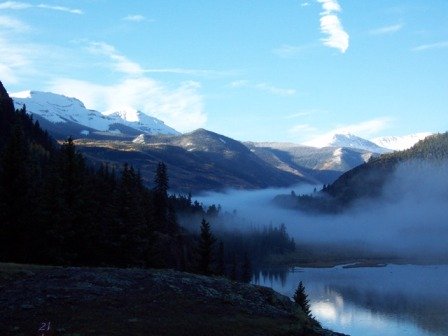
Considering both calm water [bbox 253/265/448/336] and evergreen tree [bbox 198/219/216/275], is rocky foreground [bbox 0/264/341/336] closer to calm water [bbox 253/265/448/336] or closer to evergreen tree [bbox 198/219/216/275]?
evergreen tree [bbox 198/219/216/275]

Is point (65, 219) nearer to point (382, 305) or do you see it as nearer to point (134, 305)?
point (134, 305)

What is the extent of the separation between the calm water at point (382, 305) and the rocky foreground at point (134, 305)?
67.6 meters

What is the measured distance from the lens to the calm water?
102 metres

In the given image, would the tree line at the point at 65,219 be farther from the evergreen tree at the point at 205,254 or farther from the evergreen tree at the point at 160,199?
the evergreen tree at the point at 160,199

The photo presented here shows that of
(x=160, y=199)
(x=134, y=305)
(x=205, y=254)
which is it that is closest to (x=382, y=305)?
(x=160, y=199)

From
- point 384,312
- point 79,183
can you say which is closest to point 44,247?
point 79,183

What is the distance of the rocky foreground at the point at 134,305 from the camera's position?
2566 centimetres

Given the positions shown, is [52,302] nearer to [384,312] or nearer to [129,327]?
[129,327]

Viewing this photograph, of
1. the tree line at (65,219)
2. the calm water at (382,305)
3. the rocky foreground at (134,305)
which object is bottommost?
the calm water at (382,305)

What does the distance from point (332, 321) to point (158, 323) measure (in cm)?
8856

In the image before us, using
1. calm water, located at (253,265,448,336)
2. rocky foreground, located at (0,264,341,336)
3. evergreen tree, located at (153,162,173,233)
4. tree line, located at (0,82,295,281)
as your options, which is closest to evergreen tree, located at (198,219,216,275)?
tree line, located at (0,82,295,281)

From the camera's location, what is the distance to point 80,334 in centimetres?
2378

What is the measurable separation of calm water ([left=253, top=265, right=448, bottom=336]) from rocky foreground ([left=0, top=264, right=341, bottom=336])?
222 feet

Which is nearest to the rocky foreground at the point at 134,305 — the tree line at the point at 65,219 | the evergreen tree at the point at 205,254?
the tree line at the point at 65,219
